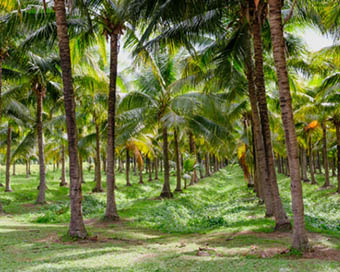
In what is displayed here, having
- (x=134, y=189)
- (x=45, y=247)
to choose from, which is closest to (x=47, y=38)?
(x=45, y=247)

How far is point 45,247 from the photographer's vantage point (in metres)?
8.85

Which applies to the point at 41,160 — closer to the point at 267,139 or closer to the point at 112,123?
the point at 112,123

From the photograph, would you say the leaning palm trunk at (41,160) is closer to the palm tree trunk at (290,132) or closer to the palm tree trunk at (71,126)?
the palm tree trunk at (71,126)

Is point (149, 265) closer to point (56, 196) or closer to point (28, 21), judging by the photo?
point (28, 21)

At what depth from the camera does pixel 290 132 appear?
24.9 feet

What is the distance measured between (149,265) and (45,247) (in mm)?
3397

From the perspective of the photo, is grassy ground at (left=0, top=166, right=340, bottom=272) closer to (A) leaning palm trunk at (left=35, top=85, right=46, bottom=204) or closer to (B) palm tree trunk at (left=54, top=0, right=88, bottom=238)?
(B) palm tree trunk at (left=54, top=0, right=88, bottom=238)

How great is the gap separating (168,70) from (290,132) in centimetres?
1608

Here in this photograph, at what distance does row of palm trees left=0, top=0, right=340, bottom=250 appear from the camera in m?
9.88

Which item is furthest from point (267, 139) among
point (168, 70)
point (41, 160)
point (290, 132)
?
point (41, 160)

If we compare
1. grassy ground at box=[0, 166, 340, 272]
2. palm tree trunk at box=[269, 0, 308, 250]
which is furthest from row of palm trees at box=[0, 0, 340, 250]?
grassy ground at box=[0, 166, 340, 272]

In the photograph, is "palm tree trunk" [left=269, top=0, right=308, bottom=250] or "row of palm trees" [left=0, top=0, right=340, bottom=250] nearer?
"palm tree trunk" [left=269, top=0, right=308, bottom=250]

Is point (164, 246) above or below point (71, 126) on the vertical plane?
below

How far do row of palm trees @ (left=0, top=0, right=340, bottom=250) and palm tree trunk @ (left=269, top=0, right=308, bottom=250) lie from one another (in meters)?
0.02
